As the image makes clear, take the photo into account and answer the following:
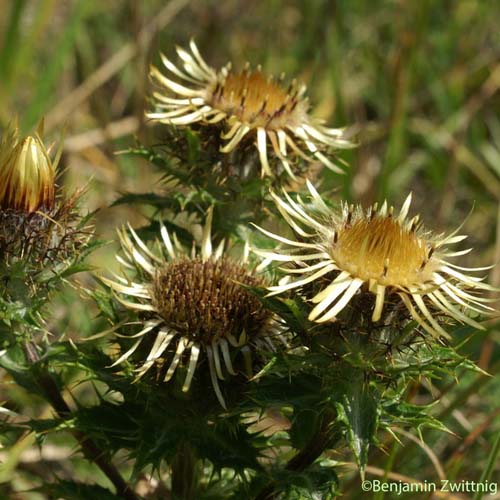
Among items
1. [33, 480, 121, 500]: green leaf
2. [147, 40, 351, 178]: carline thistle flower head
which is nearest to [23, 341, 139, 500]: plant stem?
[33, 480, 121, 500]: green leaf

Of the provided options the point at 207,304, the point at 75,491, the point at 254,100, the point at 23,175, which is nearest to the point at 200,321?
the point at 207,304

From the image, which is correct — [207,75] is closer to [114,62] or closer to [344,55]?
[114,62]

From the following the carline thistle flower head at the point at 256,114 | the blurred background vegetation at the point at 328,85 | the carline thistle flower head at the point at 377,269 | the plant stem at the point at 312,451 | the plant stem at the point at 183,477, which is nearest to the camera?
the carline thistle flower head at the point at 377,269

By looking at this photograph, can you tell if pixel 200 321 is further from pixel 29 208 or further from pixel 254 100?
pixel 254 100

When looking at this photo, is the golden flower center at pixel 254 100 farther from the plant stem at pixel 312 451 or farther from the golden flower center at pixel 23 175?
the plant stem at pixel 312 451

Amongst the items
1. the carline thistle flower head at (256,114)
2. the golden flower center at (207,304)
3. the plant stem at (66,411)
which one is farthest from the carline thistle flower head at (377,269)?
the plant stem at (66,411)
